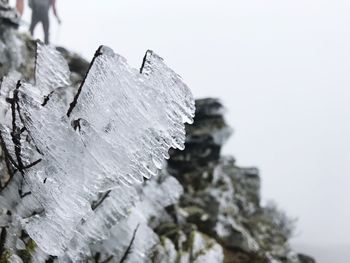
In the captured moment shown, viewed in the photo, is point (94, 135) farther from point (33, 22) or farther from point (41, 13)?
point (41, 13)

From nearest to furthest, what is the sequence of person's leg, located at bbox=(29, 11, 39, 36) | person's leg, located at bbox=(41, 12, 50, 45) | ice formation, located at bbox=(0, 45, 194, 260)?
1. ice formation, located at bbox=(0, 45, 194, 260)
2. person's leg, located at bbox=(29, 11, 39, 36)
3. person's leg, located at bbox=(41, 12, 50, 45)

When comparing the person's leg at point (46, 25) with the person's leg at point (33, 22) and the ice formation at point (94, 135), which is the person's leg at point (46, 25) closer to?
the person's leg at point (33, 22)

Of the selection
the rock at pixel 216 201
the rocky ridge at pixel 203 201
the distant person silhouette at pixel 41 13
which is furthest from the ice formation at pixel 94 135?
the distant person silhouette at pixel 41 13

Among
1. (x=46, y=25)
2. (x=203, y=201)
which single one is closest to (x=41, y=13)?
(x=46, y=25)

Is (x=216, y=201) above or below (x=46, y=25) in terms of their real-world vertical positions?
below

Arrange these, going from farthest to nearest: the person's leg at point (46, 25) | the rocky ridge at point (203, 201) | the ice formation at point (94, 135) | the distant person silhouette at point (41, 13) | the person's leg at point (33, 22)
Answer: the person's leg at point (46, 25) → the distant person silhouette at point (41, 13) → the person's leg at point (33, 22) → the rocky ridge at point (203, 201) → the ice formation at point (94, 135)

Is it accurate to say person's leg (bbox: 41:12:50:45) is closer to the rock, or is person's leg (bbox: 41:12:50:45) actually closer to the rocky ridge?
the rocky ridge

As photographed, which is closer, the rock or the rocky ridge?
the rocky ridge

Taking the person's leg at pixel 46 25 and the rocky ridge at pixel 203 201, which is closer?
the rocky ridge at pixel 203 201

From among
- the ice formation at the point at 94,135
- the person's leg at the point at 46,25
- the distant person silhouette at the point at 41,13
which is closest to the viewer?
the ice formation at the point at 94,135

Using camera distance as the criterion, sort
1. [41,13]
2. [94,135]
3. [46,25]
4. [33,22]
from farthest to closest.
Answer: [46,25] → [41,13] → [33,22] → [94,135]

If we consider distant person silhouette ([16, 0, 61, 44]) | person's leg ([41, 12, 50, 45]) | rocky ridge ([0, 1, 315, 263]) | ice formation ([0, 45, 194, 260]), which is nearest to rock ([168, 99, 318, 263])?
rocky ridge ([0, 1, 315, 263])

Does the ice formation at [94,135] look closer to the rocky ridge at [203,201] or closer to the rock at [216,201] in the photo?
the rocky ridge at [203,201]

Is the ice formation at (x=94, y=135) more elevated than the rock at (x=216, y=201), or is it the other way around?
the rock at (x=216, y=201)
